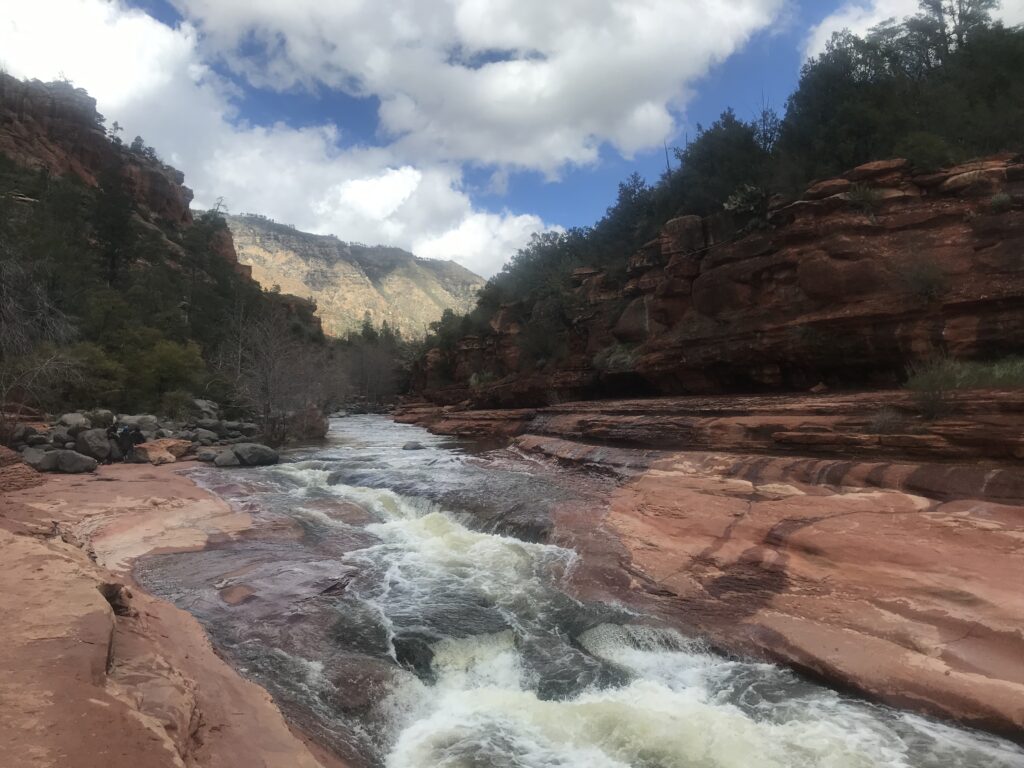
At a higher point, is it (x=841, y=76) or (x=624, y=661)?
(x=841, y=76)

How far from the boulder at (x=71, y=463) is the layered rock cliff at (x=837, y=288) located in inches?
660

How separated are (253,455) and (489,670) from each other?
13413 mm

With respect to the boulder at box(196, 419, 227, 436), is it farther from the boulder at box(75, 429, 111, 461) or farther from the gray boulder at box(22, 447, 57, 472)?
the gray boulder at box(22, 447, 57, 472)

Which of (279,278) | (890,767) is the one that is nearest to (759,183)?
(890,767)

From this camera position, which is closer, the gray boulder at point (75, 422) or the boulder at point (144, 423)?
the gray boulder at point (75, 422)

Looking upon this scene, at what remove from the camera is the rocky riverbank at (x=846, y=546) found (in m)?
5.58

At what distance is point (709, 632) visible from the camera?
6633 millimetres

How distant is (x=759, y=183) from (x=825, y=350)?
913cm

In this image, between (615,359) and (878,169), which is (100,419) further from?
(878,169)

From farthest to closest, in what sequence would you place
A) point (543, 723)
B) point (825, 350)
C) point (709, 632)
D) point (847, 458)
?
point (825, 350) < point (847, 458) < point (709, 632) < point (543, 723)

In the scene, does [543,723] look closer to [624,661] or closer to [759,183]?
[624,661]

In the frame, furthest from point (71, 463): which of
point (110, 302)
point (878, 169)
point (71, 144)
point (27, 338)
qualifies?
point (71, 144)

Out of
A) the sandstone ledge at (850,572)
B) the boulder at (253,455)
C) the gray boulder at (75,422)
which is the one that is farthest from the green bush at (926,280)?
the gray boulder at (75,422)

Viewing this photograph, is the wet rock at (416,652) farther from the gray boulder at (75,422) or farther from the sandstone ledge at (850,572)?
the gray boulder at (75,422)
